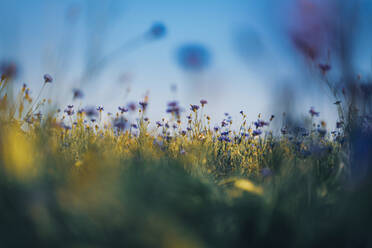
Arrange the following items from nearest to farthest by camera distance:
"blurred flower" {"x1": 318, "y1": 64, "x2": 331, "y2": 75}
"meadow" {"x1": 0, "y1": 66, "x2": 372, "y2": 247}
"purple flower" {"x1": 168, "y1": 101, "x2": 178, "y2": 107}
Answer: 1. "meadow" {"x1": 0, "y1": 66, "x2": 372, "y2": 247}
2. "blurred flower" {"x1": 318, "y1": 64, "x2": 331, "y2": 75}
3. "purple flower" {"x1": 168, "y1": 101, "x2": 178, "y2": 107}

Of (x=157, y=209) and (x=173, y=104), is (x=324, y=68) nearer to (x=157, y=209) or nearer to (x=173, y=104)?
(x=173, y=104)

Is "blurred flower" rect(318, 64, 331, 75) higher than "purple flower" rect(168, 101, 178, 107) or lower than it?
higher

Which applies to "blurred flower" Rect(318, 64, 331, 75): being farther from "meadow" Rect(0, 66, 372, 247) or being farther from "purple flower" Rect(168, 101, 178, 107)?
"purple flower" Rect(168, 101, 178, 107)

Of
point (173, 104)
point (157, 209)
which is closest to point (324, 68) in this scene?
point (173, 104)

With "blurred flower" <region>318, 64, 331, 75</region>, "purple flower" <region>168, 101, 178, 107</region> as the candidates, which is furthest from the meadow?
"purple flower" <region>168, 101, 178, 107</region>

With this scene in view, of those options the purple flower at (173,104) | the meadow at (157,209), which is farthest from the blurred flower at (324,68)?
the purple flower at (173,104)

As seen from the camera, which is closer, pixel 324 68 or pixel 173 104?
pixel 324 68

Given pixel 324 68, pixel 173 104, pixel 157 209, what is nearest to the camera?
pixel 157 209

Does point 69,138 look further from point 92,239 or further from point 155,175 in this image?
point 92,239

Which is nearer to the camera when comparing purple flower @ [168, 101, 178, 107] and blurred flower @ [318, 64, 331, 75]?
blurred flower @ [318, 64, 331, 75]

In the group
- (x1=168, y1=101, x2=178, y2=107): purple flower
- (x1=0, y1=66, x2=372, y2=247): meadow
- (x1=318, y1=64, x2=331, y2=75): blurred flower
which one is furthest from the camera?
(x1=168, y1=101, x2=178, y2=107): purple flower

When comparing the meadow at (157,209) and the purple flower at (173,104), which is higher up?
the purple flower at (173,104)

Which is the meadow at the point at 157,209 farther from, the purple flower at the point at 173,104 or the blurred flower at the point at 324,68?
the purple flower at the point at 173,104

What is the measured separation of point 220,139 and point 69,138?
1940 mm
